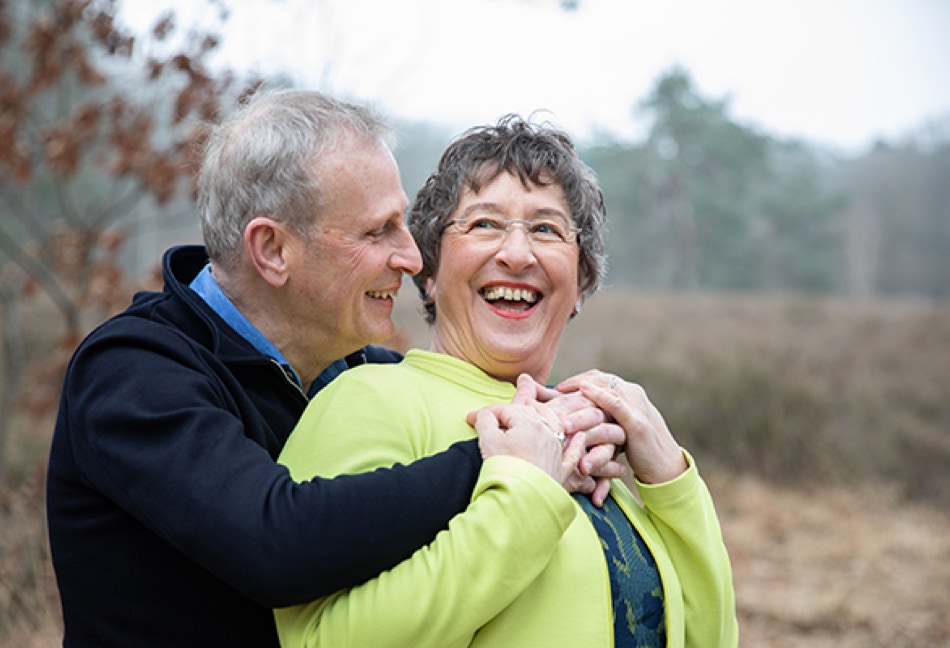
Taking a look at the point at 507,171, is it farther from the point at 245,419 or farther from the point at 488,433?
the point at 245,419

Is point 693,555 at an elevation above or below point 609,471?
below

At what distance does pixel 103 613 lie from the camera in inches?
79.1

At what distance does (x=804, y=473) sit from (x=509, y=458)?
8941mm

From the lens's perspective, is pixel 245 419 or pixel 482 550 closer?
pixel 482 550

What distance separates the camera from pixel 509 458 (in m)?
1.79

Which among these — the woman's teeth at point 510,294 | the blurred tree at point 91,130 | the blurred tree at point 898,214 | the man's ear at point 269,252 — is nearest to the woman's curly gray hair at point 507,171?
the woman's teeth at point 510,294

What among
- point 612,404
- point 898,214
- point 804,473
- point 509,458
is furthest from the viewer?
point 898,214

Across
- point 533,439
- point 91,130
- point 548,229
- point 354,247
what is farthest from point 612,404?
point 91,130

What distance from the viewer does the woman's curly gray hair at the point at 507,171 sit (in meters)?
2.35

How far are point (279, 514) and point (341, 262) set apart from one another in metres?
0.93

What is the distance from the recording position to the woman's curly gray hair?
92.5 inches

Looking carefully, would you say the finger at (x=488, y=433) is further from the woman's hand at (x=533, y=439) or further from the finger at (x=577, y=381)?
the finger at (x=577, y=381)

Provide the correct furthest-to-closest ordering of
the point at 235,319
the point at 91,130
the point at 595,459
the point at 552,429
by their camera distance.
A: 1. the point at 91,130
2. the point at 235,319
3. the point at 595,459
4. the point at 552,429

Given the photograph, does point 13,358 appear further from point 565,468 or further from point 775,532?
point 775,532
